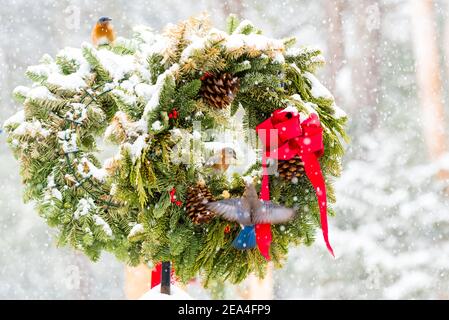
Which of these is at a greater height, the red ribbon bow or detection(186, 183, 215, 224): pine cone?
the red ribbon bow

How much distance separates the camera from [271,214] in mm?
1266

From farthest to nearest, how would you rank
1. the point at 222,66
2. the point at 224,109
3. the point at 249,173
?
the point at 249,173 → the point at 224,109 → the point at 222,66

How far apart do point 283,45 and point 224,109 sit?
204 mm

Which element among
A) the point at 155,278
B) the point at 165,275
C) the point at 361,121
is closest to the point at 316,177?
the point at 165,275

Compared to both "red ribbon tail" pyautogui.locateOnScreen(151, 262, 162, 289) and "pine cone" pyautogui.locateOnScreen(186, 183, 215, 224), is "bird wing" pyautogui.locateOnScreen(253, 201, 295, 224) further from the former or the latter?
"red ribbon tail" pyautogui.locateOnScreen(151, 262, 162, 289)

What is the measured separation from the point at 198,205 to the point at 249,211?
113 mm

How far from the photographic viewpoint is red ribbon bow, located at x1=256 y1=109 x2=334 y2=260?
1.26 metres

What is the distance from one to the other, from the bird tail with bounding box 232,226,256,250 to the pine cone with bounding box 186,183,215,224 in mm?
80

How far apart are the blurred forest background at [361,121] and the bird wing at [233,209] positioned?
2.62 metres

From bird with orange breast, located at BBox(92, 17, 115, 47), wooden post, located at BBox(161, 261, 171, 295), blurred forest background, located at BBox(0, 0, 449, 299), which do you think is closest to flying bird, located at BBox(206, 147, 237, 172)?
wooden post, located at BBox(161, 261, 171, 295)
